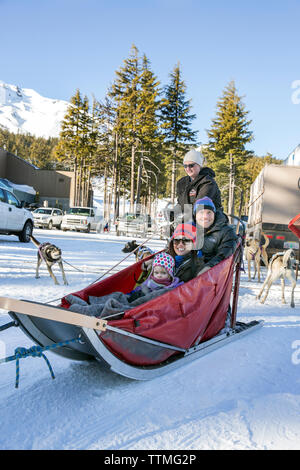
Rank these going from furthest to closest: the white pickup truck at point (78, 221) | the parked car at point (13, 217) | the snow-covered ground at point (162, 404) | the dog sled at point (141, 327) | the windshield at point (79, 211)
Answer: the windshield at point (79, 211), the white pickup truck at point (78, 221), the parked car at point (13, 217), the dog sled at point (141, 327), the snow-covered ground at point (162, 404)

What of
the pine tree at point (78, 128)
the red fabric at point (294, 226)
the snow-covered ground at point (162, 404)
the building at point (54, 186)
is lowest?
the snow-covered ground at point (162, 404)

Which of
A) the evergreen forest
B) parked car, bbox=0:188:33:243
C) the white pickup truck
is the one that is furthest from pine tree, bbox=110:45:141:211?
parked car, bbox=0:188:33:243

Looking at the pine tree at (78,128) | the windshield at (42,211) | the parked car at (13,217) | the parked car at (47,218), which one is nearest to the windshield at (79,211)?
the parked car at (47,218)

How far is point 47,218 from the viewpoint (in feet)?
79.7

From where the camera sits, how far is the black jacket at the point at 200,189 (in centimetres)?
458

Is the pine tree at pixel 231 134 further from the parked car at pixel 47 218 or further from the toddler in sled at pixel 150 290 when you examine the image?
the toddler in sled at pixel 150 290

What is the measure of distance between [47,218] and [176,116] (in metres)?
13.4

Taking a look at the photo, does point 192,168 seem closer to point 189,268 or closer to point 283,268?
point 189,268

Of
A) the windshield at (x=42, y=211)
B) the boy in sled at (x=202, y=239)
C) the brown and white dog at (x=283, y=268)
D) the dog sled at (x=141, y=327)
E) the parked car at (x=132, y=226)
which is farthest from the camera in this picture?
the windshield at (x=42, y=211)

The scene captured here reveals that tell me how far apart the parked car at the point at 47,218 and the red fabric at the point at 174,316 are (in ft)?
70.4

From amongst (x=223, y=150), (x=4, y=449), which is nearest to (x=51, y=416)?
(x=4, y=449)

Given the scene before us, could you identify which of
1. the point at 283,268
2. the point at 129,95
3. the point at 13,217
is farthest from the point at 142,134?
the point at 283,268

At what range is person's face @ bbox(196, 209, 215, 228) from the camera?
12.7 feet

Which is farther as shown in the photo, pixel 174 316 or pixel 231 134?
pixel 231 134
